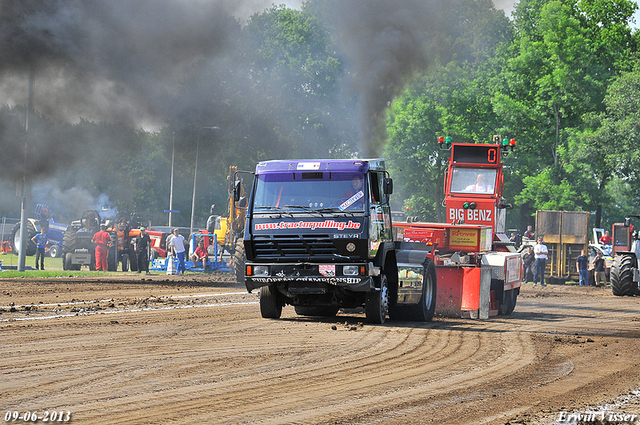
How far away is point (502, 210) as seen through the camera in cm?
1977

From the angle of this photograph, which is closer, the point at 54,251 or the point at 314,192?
the point at 314,192

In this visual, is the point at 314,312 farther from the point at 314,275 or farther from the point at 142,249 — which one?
the point at 142,249

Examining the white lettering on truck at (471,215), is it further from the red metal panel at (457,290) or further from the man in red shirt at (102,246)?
the man in red shirt at (102,246)

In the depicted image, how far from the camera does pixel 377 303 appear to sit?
13.1m

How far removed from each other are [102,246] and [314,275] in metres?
19.9

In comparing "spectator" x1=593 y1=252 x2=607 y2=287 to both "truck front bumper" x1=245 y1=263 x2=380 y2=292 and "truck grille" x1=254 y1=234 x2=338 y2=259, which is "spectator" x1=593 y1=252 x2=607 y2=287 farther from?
"truck grille" x1=254 y1=234 x2=338 y2=259

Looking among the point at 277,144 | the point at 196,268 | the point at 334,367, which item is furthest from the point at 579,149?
the point at 334,367

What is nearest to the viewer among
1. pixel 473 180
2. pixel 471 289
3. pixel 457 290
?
pixel 471 289

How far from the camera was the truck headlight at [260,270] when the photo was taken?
1288 cm

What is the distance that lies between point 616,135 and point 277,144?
53.8 feet

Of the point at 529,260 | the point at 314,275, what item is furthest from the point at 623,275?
the point at 314,275

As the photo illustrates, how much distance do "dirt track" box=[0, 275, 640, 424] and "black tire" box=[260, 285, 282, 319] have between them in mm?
323

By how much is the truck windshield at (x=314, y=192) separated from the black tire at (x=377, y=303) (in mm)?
1476

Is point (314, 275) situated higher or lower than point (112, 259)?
higher
